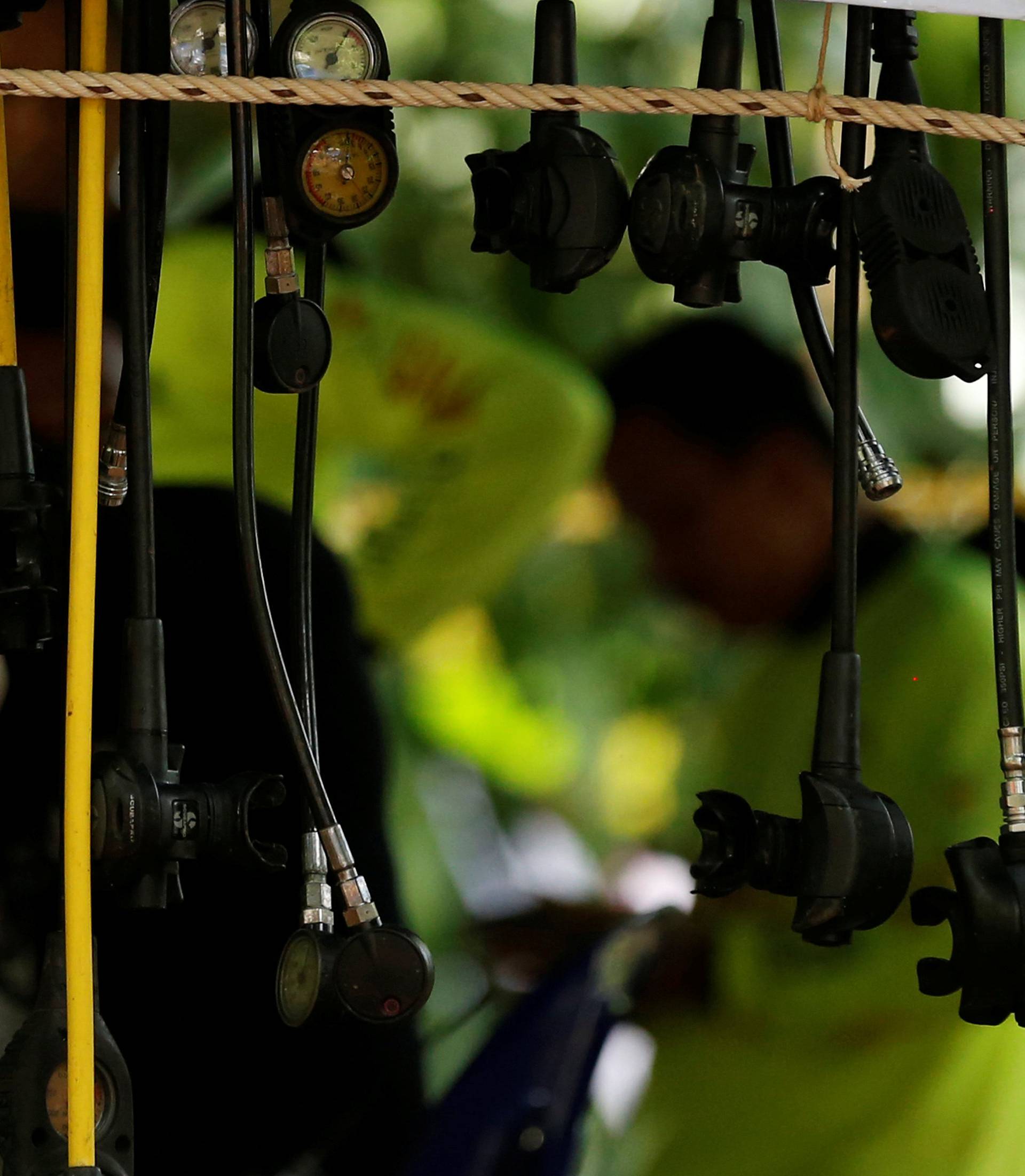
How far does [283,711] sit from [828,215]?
37 cm

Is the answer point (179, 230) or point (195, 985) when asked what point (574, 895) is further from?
point (179, 230)

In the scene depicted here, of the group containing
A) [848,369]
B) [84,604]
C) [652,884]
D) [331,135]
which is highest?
[331,135]

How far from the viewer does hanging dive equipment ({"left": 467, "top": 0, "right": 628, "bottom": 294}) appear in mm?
690

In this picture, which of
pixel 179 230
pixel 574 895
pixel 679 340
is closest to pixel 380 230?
pixel 179 230

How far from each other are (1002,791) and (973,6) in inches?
15.0

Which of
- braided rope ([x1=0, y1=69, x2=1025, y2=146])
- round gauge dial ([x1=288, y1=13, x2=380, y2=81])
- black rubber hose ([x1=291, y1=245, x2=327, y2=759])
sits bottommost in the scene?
black rubber hose ([x1=291, y1=245, x2=327, y2=759])

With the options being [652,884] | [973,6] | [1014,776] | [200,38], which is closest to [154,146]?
[200,38]

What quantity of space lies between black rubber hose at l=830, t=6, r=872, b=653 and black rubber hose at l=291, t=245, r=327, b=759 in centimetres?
28

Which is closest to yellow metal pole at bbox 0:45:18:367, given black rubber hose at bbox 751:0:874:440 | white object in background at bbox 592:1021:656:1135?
black rubber hose at bbox 751:0:874:440

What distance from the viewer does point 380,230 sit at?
104 centimetres

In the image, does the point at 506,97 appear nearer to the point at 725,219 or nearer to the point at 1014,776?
the point at 725,219

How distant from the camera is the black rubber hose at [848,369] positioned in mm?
708

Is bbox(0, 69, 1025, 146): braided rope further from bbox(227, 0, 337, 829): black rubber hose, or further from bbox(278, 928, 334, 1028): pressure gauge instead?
bbox(278, 928, 334, 1028): pressure gauge

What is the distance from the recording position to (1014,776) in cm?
71
